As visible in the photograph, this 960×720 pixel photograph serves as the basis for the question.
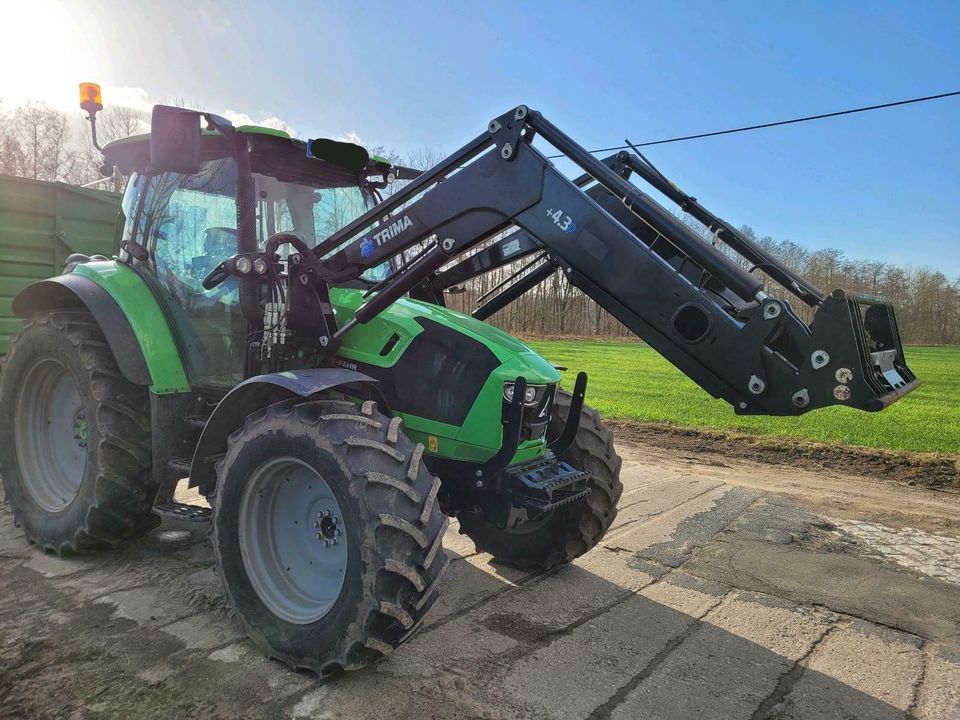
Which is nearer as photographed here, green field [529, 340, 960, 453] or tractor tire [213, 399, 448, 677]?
tractor tire [213, 399, 448, 677]

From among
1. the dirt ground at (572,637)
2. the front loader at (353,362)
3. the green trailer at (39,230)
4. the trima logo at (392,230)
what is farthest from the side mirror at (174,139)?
the green trailer at (39,230)

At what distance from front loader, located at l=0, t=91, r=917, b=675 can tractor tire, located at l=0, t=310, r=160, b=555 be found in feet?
0.05

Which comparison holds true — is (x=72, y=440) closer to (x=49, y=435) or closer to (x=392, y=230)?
(x=49, y=435)

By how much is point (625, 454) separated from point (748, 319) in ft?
18.2

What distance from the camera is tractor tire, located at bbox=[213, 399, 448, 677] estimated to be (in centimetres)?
254

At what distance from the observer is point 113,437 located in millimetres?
3768

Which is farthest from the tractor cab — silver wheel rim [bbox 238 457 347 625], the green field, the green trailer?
the green field

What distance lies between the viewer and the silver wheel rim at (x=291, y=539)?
2990mm

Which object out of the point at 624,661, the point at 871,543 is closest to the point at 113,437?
the point at 624,661

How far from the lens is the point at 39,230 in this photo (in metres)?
6.72

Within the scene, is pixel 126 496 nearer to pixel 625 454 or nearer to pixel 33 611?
pixel 33 611

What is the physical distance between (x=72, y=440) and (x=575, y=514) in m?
3.31

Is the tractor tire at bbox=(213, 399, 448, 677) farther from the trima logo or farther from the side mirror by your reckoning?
the side mirror

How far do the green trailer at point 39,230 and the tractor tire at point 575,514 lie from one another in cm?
547
